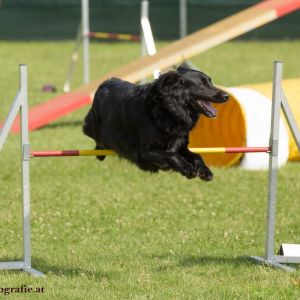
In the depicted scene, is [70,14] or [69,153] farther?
[70,14]

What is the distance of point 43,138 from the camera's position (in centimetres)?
1241

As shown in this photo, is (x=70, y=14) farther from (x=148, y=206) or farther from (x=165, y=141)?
(x=165, y=141)

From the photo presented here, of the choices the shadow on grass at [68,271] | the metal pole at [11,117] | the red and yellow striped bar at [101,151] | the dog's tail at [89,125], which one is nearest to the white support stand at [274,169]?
the red and yellow striped bar at [101,151]

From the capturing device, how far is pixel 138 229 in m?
7.70

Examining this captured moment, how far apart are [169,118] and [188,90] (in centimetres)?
21

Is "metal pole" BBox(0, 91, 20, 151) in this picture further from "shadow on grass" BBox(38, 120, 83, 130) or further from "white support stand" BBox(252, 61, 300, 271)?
"shadow on grass" BBox(38, 120, 83, 130)

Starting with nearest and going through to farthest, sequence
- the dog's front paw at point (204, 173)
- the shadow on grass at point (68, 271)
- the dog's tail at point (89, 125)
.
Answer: the dog's front paw at point (204, 173) < the shadow on grass at point (68, 271) < the dog's tail at point (89, 125)

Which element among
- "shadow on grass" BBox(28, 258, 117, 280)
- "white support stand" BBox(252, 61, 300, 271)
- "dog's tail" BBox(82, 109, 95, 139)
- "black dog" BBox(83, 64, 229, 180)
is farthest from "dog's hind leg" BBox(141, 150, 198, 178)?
"dog's tail" BBox(82, 109, 95, 139)

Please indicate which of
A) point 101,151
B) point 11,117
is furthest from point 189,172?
point 11,117

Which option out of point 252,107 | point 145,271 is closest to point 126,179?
point 252,107

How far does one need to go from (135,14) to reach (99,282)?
26.8 m

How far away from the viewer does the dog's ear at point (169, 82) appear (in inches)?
231

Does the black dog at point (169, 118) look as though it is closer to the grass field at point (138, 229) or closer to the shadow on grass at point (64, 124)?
the grass field at point (138, 229)

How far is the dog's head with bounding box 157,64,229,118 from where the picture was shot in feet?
19.3
